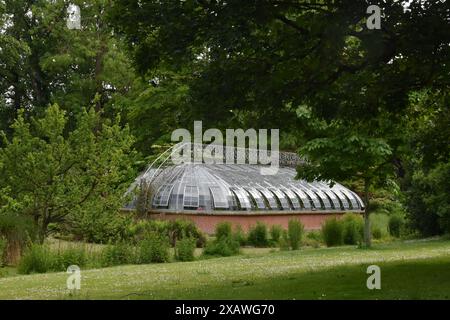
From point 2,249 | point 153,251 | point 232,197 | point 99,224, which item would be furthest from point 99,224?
point 232,197

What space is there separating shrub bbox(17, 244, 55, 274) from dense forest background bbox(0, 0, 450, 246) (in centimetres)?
391

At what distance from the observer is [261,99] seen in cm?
1002

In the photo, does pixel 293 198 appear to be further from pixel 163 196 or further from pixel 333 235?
pixel 333 235

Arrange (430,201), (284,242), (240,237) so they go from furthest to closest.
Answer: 1. (240,237)
2. (284,242)
3. (430,201)

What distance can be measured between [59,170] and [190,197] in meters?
10.8

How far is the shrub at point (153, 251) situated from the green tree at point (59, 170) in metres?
2.98

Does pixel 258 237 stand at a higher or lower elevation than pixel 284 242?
higher

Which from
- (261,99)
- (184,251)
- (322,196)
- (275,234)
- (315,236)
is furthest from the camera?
(322,196)

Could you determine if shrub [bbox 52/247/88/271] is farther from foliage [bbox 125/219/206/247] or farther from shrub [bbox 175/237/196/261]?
foliage [bbox 125/219/206/247]

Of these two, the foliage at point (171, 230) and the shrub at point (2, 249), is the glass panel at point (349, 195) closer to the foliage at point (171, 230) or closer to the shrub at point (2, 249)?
the foliage at point (171, 230)

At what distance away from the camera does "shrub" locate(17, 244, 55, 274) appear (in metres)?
17.6

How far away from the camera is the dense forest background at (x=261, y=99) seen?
388 inches

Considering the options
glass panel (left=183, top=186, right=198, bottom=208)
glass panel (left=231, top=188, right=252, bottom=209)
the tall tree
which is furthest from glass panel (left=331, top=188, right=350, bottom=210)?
the tall tree
